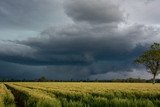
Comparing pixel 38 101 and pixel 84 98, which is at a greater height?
pixel 84 98

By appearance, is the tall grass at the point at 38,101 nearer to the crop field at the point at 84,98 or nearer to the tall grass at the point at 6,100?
the crop field at the point at 84,98

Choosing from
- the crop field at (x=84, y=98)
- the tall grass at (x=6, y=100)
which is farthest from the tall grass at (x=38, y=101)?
the tall grass at (x=6, y=100)

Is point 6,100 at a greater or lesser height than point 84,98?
lesser

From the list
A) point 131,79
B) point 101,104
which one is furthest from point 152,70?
point 101,104

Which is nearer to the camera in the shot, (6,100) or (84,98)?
(84,98)

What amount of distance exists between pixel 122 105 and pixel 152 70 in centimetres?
9869

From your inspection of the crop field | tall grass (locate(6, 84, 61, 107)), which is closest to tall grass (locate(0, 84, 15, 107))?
the crop field

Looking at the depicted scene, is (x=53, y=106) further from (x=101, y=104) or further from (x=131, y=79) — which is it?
(x=131, y=79)

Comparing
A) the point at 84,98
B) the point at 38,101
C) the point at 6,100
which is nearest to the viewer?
the point at 38,101

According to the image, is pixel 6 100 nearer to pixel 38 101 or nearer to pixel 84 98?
pixel 84 98

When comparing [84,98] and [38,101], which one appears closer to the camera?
[38,101]

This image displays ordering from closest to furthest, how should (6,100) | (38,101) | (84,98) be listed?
1. (38,101)
2. (84,98)
3. (6,100)

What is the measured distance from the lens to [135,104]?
15602 millimetres

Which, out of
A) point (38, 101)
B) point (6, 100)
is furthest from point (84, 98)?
point (6, 100)
